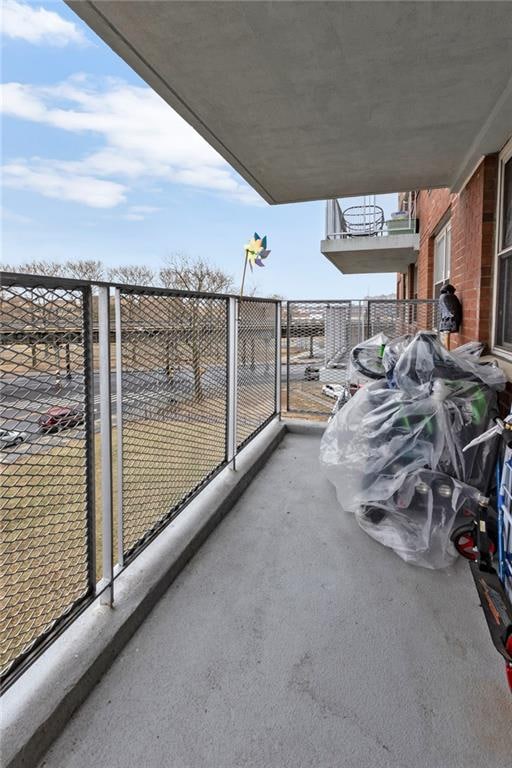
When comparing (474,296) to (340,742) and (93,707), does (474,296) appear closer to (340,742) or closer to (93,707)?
(340,742)

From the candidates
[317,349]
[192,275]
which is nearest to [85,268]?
[192,275]

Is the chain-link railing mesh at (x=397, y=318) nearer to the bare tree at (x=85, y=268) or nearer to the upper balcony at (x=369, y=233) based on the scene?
the upper balcony at (x=369, y=233)

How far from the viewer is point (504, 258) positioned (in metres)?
2.96

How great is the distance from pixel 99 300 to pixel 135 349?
1.11ft

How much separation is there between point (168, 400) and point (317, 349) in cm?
449

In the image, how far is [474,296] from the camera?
3373mm

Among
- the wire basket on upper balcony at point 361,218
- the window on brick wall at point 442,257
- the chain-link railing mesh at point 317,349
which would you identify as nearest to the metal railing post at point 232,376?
the chain-link railing mesh at point 317,349

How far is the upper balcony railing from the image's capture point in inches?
291

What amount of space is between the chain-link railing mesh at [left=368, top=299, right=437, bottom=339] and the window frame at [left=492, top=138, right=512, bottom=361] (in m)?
2.18

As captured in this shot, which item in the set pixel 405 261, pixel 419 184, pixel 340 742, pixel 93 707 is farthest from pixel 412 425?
pixel 405 261

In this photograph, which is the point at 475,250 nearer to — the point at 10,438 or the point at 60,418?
the point at 60,418

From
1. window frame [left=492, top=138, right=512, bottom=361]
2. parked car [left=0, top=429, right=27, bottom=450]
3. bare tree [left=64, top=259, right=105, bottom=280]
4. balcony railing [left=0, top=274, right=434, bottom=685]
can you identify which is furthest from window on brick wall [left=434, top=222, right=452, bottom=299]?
bare tree [left=64, top=259, right=105, bottom=280]

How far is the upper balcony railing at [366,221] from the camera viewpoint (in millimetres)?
7391

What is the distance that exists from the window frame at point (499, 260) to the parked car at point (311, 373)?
332 cm
